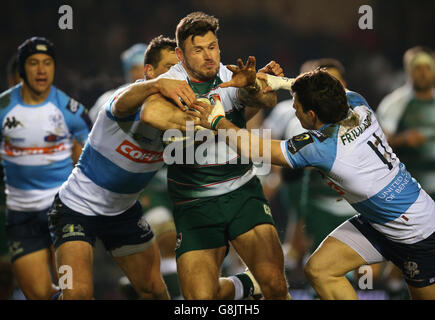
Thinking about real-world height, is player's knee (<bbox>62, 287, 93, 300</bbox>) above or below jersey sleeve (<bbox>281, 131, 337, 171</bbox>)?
below

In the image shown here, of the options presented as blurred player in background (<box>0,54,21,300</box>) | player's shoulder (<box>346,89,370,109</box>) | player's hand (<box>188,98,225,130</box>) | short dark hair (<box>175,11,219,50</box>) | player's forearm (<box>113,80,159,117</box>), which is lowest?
blurred player in background (<box>0,54,21,300</box>)

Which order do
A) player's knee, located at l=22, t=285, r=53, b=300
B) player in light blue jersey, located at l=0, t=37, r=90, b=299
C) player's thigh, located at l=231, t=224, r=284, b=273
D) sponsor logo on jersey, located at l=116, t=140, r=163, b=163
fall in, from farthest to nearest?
1. player in light blue jersey, located at l=0, t=37, r=90, b=299
2. player's knee, located at l=22, t=285, r=53, b=300
3. sponsor logo on jersey, located at l=116, t=140, r=163, b=163
4. player's thigh, located at l=231, t=224, r=284, b=273

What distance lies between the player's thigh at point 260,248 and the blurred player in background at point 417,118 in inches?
106

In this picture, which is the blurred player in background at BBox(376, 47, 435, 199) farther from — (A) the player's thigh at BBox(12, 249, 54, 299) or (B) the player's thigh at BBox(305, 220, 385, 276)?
(A) the player's thigh at BBox(12, 249, 54, 299)

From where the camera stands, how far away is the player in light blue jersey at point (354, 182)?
3.52m

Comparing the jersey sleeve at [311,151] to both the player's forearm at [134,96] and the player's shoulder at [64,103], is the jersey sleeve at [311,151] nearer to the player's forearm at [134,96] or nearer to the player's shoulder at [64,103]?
the player's forearm at [134,96]

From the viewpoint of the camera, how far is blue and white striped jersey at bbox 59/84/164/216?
3.89 metres

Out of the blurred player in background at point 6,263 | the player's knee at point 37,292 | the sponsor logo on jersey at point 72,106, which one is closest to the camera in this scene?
the player's knee at point 37,292

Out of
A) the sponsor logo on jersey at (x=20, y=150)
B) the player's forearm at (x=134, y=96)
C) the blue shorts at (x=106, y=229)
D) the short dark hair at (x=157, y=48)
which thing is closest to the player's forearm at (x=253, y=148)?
the player's forearm at (x=134, y=96)

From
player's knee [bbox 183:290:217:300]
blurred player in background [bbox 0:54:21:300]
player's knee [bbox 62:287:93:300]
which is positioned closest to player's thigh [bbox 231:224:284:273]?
player's knee [bbox 183:290:217:300]

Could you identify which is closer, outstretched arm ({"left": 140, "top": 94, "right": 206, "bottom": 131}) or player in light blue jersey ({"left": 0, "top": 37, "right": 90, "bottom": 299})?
outstretched arm ({"left": 140, "top": 94, "right": 206, "bottom": 131})

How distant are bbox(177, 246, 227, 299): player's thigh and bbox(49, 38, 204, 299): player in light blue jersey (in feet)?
1.88

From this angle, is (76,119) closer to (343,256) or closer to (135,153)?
(135,153)

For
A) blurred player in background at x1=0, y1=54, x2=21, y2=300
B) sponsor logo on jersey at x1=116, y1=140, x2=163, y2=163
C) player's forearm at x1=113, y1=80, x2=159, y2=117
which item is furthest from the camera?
blurred player in background at x1=0, y1=54, x2=21, y2=300
